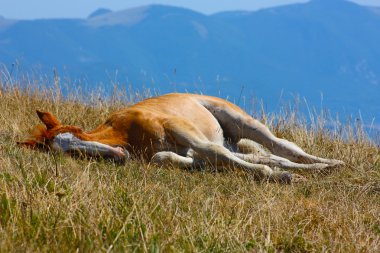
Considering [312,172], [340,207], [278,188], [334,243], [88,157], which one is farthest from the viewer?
[312,172]

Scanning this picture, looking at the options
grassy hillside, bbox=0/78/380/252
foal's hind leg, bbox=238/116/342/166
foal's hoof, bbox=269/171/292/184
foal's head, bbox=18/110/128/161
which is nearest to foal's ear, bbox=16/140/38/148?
foal's head, bbox=18/110/128/161

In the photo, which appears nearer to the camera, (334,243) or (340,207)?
(334,243)

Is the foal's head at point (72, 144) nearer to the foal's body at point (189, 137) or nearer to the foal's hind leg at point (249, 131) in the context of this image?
the foal's body at point (189, 137)

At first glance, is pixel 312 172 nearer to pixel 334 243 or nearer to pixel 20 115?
pixel 334 243

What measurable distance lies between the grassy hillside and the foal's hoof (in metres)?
0.12

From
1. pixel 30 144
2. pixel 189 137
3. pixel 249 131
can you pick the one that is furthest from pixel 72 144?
pixel 249 131

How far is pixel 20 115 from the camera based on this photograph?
10.6 meters

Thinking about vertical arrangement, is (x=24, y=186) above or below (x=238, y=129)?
above

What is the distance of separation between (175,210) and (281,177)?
243 centimetres

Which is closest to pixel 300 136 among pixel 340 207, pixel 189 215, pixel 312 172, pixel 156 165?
pixel 312 172

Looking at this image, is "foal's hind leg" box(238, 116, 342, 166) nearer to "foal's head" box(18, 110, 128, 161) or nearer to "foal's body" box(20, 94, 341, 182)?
"foal's body" box(20, 94, 341, 182)

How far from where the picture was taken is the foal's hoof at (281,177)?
24.6 ft

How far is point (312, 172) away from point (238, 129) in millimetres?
1283

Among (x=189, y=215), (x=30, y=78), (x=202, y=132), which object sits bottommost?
(x=30, y=78)
